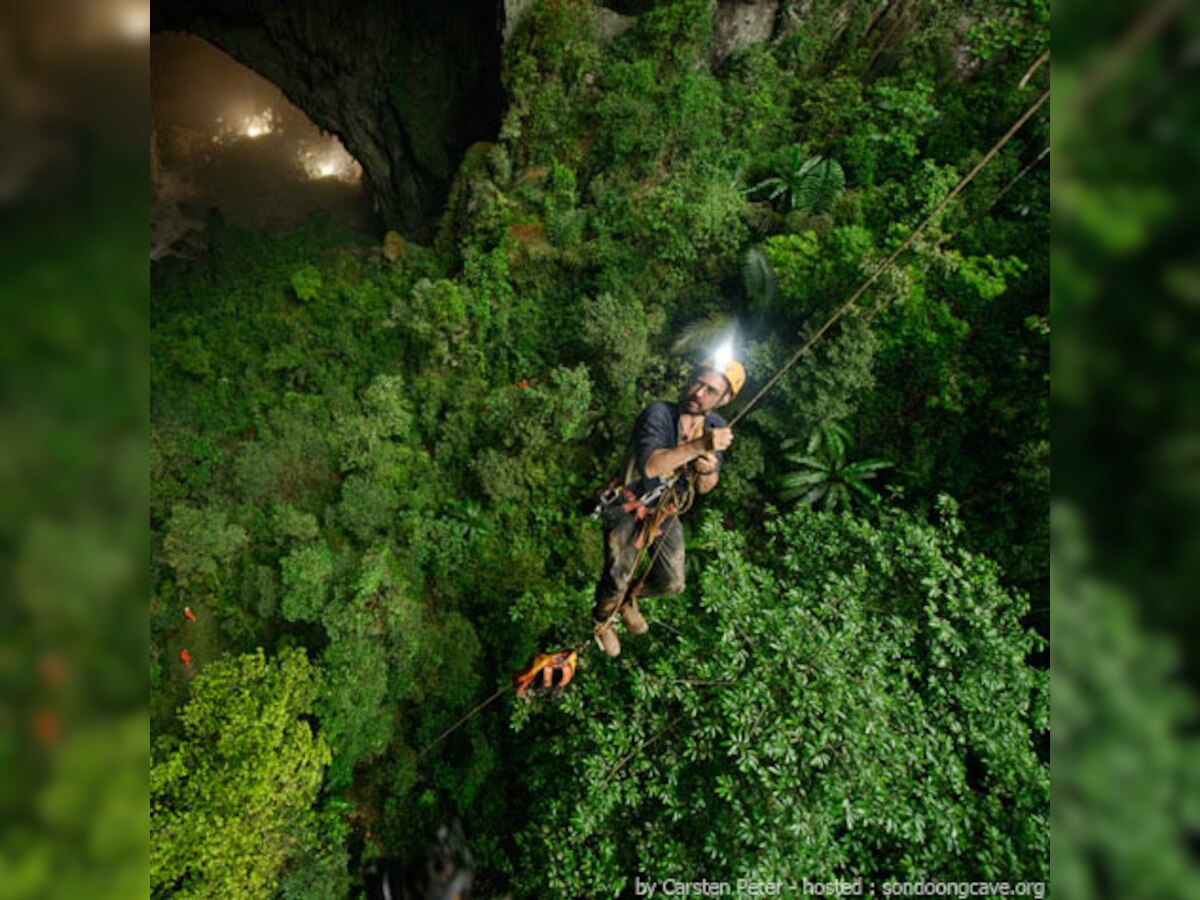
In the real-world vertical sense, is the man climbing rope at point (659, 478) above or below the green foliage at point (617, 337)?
below

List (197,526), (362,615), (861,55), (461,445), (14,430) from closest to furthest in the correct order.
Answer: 1. (14,430)
2. (362,615)
3. (197,526)
4. (461,445)
5. (861,55)

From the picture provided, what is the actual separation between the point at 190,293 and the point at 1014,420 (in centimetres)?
1391

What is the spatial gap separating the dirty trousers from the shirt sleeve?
59cm

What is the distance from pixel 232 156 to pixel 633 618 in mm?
17900

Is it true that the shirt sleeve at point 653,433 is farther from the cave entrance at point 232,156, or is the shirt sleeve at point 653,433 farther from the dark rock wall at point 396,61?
the cave entrance at point 232,156

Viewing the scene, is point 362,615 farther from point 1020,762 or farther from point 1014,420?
point 1014,420

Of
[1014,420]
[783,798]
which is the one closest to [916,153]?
[1014,420]

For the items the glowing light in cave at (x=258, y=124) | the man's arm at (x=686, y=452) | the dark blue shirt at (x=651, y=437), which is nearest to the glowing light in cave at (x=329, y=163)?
the glowing light in cave at (x=258, y=124)

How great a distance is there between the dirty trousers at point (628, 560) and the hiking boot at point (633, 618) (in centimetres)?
19

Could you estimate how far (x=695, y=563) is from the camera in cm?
733

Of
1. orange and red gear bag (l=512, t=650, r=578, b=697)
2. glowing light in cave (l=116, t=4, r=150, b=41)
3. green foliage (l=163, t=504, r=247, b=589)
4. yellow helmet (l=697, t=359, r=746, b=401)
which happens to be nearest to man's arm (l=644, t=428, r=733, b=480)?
yellow helmet (l=697, t=359, r=746, b=401)

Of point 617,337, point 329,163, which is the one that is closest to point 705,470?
point 617,337

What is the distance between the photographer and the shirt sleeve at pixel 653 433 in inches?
152

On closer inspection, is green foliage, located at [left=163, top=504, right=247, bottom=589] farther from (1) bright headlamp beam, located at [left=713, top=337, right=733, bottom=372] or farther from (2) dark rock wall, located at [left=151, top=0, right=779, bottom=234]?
(2) dark rock wall, located at [left=151, top=0, right=779, bottom=234]
